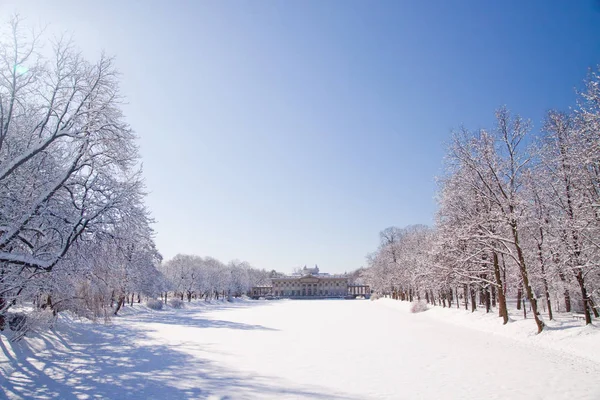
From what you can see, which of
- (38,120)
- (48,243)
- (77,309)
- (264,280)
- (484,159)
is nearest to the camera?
(48,243)

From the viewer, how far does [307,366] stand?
14.7 metres

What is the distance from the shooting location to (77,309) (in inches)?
1003

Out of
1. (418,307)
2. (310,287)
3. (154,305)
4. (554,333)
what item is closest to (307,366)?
(554,333)

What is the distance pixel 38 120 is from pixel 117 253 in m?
6.13

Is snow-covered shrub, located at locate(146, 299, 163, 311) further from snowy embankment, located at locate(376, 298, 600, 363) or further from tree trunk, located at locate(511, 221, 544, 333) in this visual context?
tree trunk, located at locate(511, 221, 544, 333)

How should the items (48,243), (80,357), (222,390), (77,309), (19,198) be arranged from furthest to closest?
(77,309) → (80,357) → (48,243) → (19,198) → (222,390)

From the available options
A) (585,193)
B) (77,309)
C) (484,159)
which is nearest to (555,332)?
(585,193)

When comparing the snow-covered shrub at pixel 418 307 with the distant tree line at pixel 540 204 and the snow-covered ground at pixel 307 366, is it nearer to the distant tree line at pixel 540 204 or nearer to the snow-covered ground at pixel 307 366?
the distant tree line at pixel 540 204

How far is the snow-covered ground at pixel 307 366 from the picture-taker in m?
10.9

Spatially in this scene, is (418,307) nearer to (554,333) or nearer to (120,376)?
(554,333)

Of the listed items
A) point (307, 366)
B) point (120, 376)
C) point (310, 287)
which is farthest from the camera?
point (310, 287)

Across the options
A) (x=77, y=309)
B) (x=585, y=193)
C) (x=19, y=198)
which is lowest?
(x=77, y=309)

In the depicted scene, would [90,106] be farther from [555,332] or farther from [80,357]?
[555,332]

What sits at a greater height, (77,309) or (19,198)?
(19,198)
